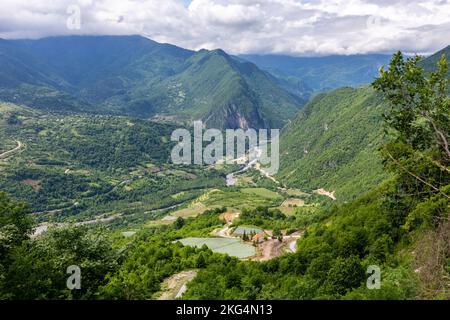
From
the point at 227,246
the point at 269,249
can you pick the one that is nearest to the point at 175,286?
the point at 269,249

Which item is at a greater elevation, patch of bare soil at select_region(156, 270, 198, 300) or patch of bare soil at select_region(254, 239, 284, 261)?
patch of bare soil at select_region(156, 270, 198, 300)

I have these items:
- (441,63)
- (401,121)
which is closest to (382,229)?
(401,121)

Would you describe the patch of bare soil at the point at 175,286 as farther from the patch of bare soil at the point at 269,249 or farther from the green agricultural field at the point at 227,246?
the patch of bare soil at the point at 269,249

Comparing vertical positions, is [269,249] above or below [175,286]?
below

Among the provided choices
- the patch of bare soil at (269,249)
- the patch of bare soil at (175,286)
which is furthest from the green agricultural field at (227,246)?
the patch of bare soil at (175,286)

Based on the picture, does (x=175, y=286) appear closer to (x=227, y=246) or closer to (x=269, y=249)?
(x=269, y=249)

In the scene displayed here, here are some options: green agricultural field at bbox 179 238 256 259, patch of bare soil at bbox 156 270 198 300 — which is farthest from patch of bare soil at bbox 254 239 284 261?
patch of bare soil at bbox 156 270 198 300

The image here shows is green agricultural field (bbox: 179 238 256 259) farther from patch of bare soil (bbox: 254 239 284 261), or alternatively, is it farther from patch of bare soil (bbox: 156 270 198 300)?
patch of bare soil (bbox: 156 270 198 300)

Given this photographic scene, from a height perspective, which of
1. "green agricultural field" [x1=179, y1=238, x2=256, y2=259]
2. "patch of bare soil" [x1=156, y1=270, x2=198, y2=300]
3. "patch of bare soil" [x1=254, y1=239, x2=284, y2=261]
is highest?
"patch of bare soil" [x1=156, y1=270, x2=198, y2=300]

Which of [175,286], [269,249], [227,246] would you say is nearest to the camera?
[175,286]
